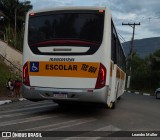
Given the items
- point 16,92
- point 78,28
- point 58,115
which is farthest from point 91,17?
point 16,92

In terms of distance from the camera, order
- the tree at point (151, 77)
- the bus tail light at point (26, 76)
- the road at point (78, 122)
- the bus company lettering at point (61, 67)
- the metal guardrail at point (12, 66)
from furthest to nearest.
→ the tree at point (151, 77) < the metal guardrail at point (12, 66) < the bus tail light at point (26, 76) < the bus company lettering at point (61, 67) < the road at point (78, 122)

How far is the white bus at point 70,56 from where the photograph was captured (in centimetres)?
1273

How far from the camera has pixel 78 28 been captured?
1308 cm

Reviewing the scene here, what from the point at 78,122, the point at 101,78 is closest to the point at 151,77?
the point at 101,78

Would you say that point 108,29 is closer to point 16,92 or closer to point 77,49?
point 77,49

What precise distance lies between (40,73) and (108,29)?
2575mm

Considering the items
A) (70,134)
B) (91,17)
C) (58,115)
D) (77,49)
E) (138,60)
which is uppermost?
(91,17)

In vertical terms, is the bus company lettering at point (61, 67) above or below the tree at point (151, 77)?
above

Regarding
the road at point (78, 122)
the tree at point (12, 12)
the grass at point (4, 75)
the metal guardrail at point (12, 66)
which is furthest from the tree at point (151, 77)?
the road at point (78, 122)

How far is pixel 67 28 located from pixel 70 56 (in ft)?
3.09

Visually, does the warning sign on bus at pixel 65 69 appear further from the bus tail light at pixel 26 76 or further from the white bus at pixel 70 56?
the bus tail light at pixel 26 76

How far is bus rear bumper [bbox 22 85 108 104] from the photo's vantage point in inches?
497

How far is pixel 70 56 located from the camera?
12898mm

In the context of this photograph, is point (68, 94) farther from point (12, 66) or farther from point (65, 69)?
point (12, 66)
